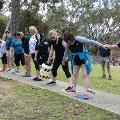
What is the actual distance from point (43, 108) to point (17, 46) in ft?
22.0

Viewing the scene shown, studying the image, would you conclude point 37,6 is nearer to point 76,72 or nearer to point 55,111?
point 76,72

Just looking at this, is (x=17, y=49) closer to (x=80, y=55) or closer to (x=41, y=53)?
(x=41, y=53)

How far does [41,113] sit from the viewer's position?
29.2 feet

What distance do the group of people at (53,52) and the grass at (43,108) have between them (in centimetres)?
88

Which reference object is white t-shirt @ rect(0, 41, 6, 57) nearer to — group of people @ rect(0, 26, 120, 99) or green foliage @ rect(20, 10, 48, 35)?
group of people @ rect(0, 26, 120, 99)

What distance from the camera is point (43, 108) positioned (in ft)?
30.8

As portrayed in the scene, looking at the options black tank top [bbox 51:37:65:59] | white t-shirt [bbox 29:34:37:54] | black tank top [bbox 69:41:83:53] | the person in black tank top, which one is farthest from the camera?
white t-shirt [bbox 29:34:37:54]

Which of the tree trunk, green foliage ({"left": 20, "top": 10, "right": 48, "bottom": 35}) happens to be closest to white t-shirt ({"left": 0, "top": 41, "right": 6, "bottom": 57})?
the tree trunk

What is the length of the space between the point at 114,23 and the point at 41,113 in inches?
1716

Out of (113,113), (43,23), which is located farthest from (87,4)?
(113,113)

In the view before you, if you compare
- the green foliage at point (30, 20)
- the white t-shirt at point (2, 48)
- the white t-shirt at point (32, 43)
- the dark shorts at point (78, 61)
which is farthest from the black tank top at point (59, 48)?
the green foliage at point (30, 20)

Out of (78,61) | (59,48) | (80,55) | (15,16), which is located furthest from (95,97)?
(15,16)

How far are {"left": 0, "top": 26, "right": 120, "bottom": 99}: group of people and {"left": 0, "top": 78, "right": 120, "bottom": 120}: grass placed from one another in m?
0.88

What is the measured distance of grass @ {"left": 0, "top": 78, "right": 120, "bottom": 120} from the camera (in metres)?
8.59
